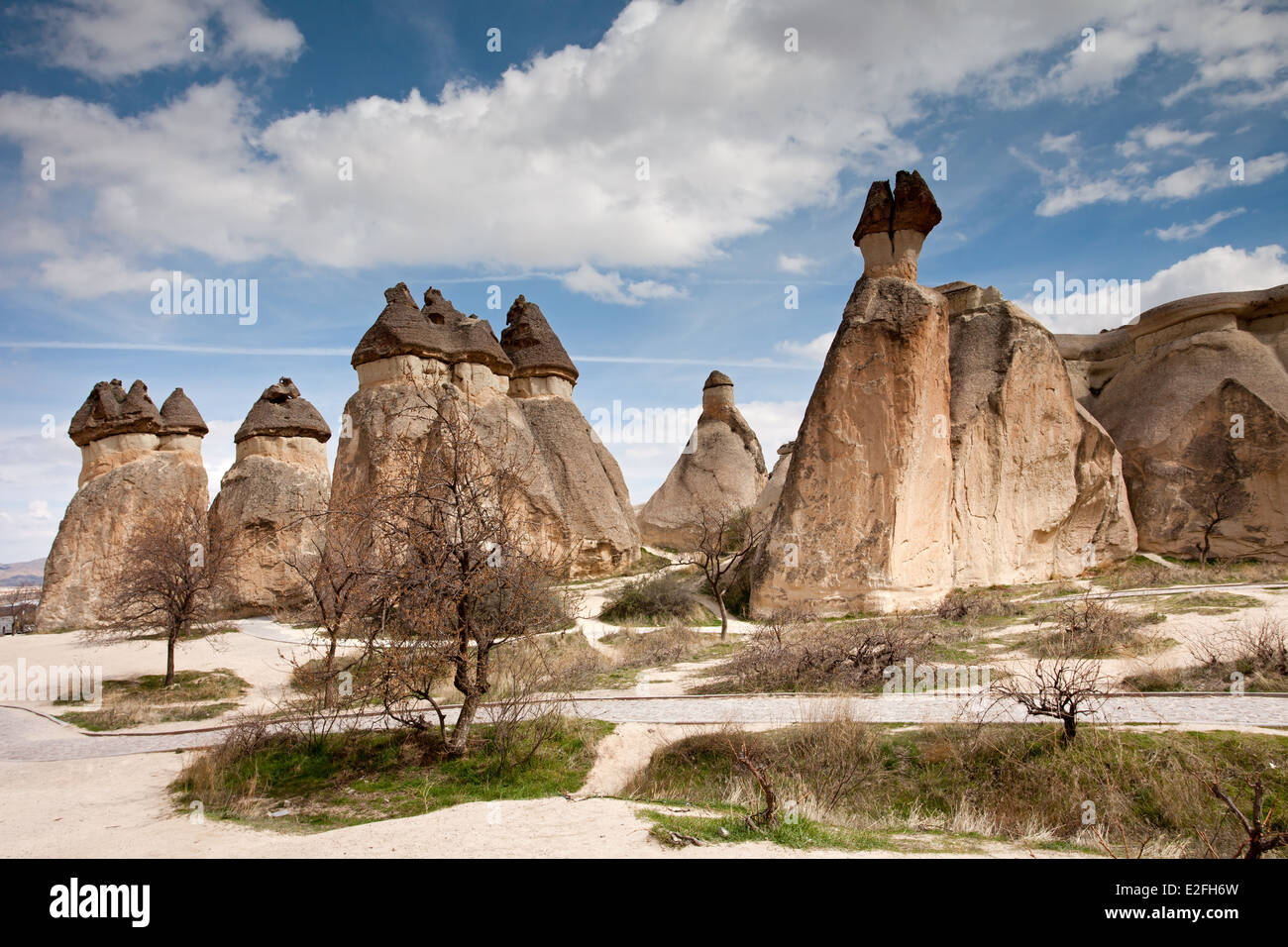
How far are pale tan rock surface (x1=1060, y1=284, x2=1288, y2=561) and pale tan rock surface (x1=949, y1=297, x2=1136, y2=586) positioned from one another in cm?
163

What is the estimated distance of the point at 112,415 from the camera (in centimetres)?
2020

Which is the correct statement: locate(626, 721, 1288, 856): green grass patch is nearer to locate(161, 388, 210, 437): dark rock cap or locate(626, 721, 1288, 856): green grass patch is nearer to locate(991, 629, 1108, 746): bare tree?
locate(991, 629, 1108, 746): bare tree

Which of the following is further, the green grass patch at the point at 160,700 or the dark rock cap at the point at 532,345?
the dark rock cap at the point at 532,345

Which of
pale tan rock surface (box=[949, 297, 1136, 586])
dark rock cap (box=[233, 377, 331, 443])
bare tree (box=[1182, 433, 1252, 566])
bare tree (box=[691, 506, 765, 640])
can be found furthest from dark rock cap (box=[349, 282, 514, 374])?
bare tree (box=[1182, 433, 1252, 566])

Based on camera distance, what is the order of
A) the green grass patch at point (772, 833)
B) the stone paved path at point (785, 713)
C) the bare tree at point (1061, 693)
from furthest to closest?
the stone paved path at point (785, 713), the bare tree at point (1061, 693), the green grass patch at point (772, 833)

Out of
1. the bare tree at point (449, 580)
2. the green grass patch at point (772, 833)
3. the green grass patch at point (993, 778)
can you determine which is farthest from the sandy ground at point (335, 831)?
the bare tree at point (449, 580)

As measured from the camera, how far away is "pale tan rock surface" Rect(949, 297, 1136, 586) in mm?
15820

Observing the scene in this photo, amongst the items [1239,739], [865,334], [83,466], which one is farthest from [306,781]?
[83,466]

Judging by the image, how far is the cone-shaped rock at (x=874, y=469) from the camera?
44.5 ft

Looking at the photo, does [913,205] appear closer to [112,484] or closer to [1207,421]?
[1207,421]

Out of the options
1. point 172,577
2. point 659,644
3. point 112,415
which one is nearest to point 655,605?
point 659,644

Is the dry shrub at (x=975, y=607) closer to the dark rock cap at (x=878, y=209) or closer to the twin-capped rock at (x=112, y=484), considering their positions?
the dark rock cap at (x=878, y=209)

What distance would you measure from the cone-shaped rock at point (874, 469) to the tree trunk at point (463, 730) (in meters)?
8.01

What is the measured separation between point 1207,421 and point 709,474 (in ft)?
54.4
